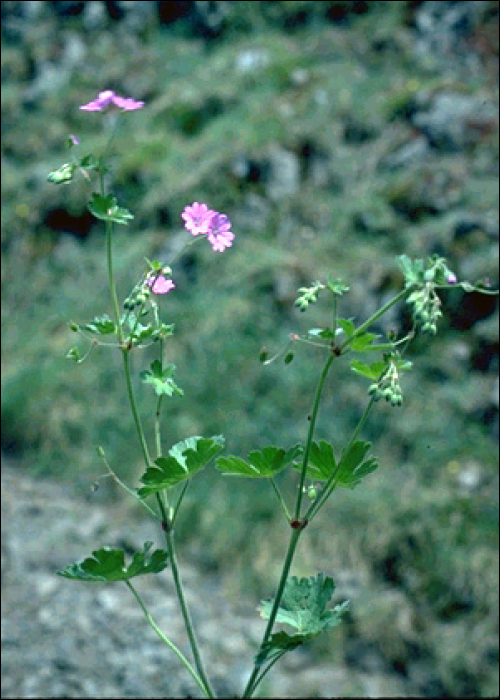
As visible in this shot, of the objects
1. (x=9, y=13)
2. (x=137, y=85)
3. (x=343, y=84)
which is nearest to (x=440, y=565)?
(x=343, y=84)

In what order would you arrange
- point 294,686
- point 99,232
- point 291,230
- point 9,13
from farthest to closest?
point 9,13
point 99,232
point 291,230
point 294,686

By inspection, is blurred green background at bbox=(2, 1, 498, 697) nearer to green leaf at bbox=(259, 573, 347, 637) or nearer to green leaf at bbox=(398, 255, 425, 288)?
green leaf at bbox=(259, 573, 347, 637)

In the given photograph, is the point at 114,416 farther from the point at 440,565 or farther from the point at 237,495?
the point at 440,565

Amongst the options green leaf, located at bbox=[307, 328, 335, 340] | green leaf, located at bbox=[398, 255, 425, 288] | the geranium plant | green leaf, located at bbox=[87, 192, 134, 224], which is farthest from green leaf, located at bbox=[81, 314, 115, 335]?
green leaf, located at bbox=[398, 255, 425, 288]

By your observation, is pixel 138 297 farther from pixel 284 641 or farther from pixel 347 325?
pixel 284 641

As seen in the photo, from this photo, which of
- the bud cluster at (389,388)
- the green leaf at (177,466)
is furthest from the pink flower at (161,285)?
the bud cluster at (389,388)

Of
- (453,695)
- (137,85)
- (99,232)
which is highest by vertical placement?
(137,85)

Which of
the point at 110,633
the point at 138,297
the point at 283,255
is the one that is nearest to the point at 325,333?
the point at 138,297

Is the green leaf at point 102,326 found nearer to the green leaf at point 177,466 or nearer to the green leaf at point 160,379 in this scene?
the green leaf at point 160,379

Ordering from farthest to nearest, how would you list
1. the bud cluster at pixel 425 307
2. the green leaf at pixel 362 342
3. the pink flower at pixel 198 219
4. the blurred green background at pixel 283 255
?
the blurred green background at pixel 283 255 < the pink flower at pixel 198 219 < the green leaf at pixel 362 342 < the bud cluster at pixel 425 307
